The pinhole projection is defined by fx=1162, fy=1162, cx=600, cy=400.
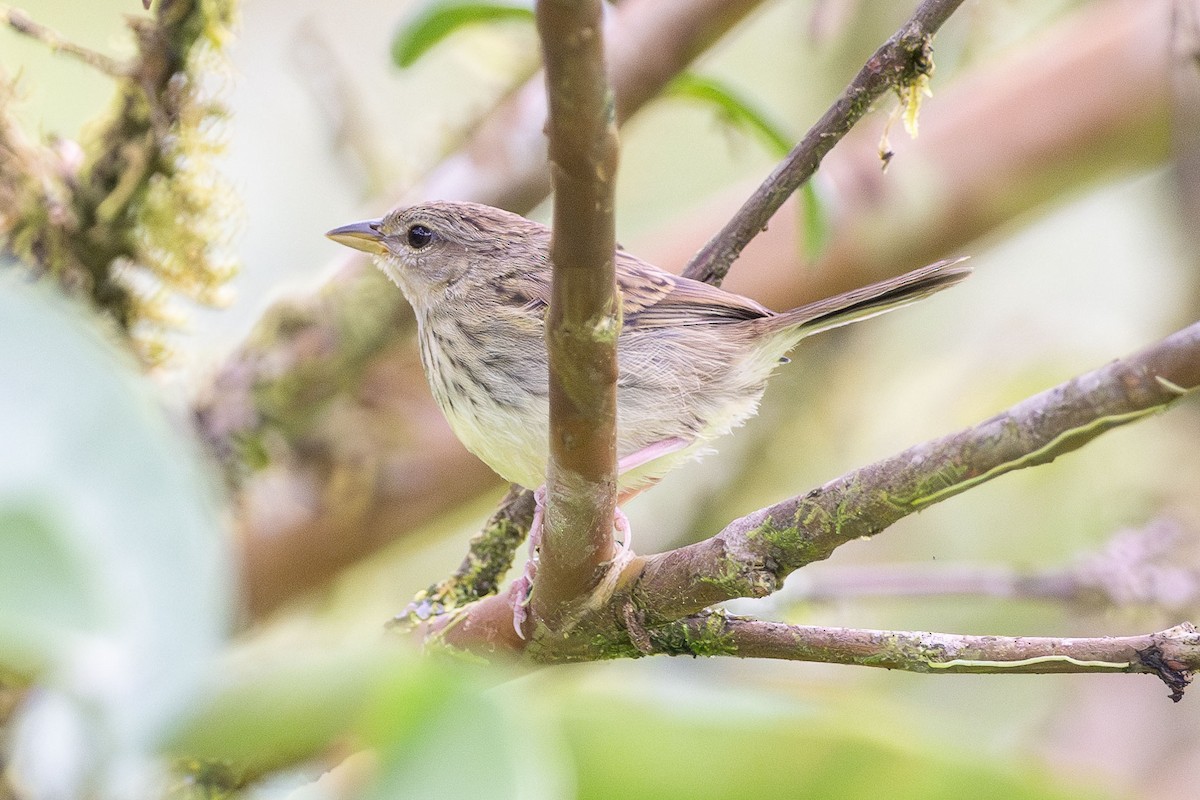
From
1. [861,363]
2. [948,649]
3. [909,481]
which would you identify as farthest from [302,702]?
[861,363]

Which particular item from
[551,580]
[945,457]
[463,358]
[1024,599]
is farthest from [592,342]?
[1024,599]

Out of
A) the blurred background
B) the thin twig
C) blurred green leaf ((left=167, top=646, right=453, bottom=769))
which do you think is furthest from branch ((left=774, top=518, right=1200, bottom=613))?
blurred green leaf ((left=167, top=646, right=453, bottom=769))

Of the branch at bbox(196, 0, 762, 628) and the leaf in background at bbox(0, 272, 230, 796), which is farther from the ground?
the branch at bbox(196, 0, 762, 628)

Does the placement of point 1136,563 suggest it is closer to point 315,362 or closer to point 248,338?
point 315,362

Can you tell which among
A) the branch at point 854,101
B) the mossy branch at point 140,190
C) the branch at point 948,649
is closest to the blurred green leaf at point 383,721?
the branch at point 948,649

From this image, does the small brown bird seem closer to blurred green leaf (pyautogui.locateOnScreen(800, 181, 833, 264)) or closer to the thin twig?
blurred green leaf (pyautogui.locateOnScreen(800, 181, 833, 264))
